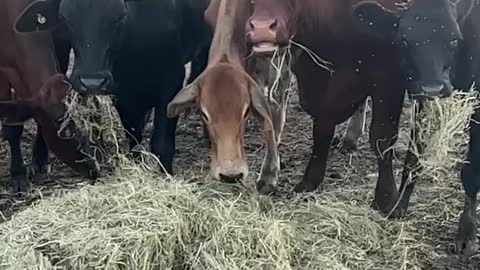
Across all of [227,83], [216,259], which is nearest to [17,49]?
[227,83]

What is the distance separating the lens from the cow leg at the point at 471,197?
563 centimetres

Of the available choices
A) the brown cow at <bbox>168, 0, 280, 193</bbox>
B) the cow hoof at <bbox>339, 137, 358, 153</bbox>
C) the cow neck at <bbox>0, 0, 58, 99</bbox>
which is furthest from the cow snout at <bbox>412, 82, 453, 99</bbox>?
the cow hoof at <bbox>339, 137, 358, 153</bbox>

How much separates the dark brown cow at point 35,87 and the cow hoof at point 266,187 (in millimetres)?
980

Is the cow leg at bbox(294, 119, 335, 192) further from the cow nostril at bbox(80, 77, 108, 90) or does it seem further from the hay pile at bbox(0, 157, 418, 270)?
the cow nostril at bbox(80, 77, 108, 90)

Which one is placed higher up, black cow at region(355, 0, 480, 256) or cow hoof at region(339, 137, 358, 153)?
black cow at region(355, 0, 480, 256)

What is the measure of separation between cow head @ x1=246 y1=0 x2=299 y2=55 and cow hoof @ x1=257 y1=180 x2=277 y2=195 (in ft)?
3.23

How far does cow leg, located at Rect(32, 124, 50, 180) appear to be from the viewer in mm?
6805

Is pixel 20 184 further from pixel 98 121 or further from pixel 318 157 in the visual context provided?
pixel 318 157

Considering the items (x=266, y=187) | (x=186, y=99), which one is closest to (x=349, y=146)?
(x=266, y=187)

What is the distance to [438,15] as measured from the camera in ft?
17.3

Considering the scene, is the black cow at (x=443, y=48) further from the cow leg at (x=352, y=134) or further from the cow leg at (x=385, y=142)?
the cow leg at (x=352, y=134)

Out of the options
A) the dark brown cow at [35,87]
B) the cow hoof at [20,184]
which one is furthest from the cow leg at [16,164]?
the dark brown cow at [35,87]

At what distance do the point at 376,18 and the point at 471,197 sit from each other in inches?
43.0

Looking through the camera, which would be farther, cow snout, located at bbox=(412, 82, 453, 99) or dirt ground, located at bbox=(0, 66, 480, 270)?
dirt ground, located at bbox=(0, 66, 480, 270)
